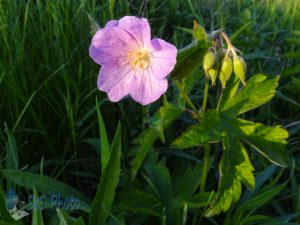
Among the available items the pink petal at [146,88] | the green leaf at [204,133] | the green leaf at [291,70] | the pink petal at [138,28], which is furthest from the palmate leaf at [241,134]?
the green leaf at [291,70]

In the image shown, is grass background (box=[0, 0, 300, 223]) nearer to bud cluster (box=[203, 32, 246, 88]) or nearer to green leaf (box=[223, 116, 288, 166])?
green leaf (box=[223, 116, 288, 166])

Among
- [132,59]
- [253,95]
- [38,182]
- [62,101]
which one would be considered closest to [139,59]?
[132,59]

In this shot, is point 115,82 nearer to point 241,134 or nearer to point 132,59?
point 132,59

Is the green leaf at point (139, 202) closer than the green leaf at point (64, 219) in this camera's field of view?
No

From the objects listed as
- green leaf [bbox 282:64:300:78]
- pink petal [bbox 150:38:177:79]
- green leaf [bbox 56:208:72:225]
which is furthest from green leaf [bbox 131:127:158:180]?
green leaf [bbox 282:64:300:78]

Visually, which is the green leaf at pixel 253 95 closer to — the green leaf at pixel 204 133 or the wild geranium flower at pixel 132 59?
the green leaf at pixel 204 133

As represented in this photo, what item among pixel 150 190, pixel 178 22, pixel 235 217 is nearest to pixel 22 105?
pixel 150 190
